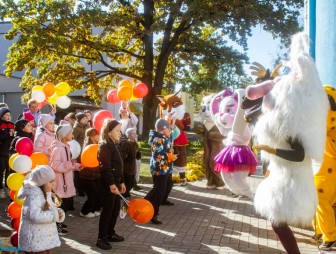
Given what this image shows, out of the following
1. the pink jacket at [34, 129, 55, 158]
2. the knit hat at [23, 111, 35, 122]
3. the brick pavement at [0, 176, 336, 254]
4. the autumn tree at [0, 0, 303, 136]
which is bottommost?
the brick pavement at [0, 176, 336, 254]

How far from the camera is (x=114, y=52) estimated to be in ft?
76.1

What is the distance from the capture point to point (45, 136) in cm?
693

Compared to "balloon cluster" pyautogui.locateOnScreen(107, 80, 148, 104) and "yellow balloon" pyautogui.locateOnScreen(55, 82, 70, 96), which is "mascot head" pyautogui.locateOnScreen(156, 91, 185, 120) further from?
"yellow balloon" pyautogui.locateOnScreen(55, 82, 70, 96)

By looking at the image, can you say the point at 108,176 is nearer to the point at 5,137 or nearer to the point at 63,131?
the point at 63,131

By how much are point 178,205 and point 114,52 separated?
16.3m

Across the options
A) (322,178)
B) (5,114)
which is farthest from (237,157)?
(5,114)

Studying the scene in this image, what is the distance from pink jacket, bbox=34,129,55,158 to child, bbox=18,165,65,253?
8.55ft

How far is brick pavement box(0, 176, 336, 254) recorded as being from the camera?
18.0 feet

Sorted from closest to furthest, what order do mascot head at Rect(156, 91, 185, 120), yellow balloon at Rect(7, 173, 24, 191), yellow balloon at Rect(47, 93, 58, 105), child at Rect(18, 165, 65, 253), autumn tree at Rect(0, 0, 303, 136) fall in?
child at Rect(18, 165, 65, 253) < yellow balloon at Rect(7, 173, 24, 191) < yellow balloon at Rect(47, 93, 58, 105) < mascot head at Rect(156, 91, 185, 120) < autumn tree at Rect(0, 0, 303, 136)

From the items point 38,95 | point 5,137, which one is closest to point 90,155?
point 5,137

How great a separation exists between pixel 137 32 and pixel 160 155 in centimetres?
1527

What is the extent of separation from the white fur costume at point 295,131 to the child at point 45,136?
3.89 m

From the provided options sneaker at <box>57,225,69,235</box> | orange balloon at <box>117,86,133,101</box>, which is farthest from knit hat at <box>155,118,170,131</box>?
sneaker at <box>57,225,69,235</box>

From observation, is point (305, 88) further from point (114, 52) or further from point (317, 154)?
point (114, 52)
